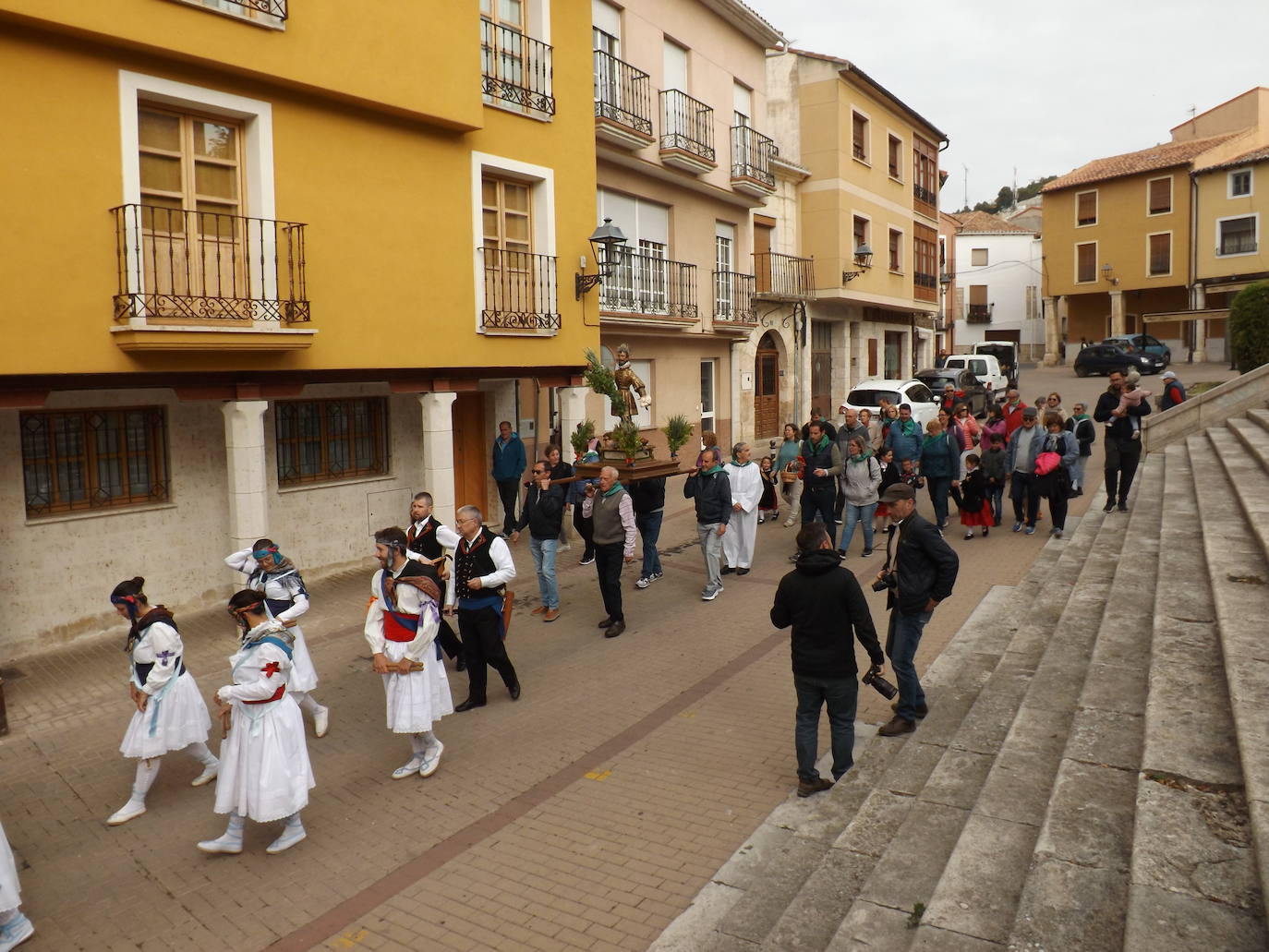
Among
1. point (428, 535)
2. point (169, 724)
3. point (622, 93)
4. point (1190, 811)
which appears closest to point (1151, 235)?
point (622, 93)

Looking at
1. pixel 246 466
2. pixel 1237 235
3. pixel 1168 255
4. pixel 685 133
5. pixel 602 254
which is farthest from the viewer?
pixel 1168 255

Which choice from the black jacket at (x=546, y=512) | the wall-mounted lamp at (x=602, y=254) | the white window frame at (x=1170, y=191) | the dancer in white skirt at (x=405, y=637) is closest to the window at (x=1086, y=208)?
the white window frame at (x=1170, y=191)

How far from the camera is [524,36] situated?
13891 millimetres

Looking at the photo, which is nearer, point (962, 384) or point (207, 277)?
point (207, 277)

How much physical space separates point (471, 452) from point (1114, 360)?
3101 centimetres

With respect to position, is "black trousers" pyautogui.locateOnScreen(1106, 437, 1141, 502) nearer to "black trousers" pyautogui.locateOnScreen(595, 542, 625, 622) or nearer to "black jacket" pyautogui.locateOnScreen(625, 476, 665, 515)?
"black jacket" pyautogui.locateOnScreen(625, 476, 665, 515)

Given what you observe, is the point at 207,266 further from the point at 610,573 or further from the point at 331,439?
the point at 610,573

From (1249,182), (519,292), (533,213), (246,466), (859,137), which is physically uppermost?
(1249,182)

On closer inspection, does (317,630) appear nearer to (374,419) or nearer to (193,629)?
(193,629)

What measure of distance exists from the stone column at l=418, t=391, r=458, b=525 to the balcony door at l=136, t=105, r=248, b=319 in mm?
3253

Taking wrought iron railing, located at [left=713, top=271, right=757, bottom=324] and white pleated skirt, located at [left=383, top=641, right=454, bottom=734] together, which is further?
wrought iron railing, located at [left=713, top=271, right=757, bottom=324]

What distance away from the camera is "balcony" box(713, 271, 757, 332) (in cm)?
2227

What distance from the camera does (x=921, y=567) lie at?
22.6 feet

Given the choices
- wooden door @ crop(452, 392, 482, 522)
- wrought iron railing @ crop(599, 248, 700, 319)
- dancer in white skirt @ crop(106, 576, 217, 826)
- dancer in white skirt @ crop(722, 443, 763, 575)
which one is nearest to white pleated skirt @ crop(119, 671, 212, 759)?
dancer in white skirt @ crop(106, 576, 217, 826)
